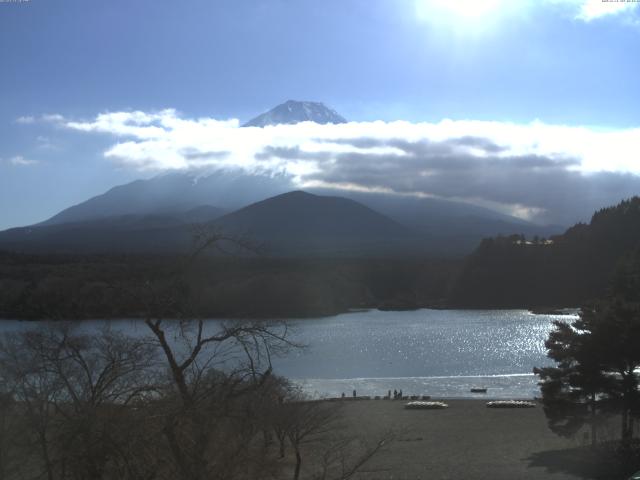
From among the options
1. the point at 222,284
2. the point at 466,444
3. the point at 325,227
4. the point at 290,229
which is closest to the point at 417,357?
the point at 466,444

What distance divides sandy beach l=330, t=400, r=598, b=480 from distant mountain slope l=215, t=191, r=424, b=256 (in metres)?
76.4

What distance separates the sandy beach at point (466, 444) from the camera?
13164 mm

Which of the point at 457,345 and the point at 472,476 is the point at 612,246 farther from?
the point at 472,476

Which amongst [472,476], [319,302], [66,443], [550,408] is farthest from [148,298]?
[319,302]

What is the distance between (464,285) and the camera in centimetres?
7825

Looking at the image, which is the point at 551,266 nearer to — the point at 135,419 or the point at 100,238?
the point at 100,238

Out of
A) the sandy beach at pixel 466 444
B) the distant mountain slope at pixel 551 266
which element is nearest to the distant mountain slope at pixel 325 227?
the distant mountain slope at pixel 551 266

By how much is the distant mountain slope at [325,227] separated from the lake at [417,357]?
47.0 meters

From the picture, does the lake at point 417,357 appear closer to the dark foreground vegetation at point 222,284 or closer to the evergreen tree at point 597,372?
the dark foreground vegetation at point 222,284

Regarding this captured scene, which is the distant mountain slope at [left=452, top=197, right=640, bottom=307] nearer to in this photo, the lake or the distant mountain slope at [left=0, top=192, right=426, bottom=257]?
the lake

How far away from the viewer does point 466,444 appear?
54.8 ft

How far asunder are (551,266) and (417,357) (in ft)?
145

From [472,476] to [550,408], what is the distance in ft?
7.35

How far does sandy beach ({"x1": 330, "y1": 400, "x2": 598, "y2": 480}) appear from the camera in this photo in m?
13.2
